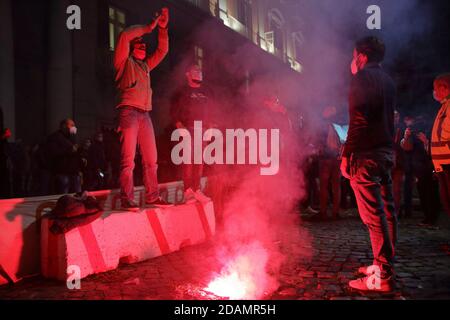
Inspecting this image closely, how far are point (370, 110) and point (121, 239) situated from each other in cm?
266

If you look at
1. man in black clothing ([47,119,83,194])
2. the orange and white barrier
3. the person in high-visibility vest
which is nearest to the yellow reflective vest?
the person in high-visibility vest

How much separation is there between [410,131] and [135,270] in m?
5.31

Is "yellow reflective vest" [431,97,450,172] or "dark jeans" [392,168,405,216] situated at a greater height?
"yellow reflective vest" [431,97,450,172]

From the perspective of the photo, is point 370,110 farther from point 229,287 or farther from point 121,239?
point 121,239

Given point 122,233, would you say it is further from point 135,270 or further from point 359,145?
point 359,145

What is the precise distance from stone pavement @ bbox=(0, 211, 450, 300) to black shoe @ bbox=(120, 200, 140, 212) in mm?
584

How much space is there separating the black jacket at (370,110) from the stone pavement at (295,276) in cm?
118

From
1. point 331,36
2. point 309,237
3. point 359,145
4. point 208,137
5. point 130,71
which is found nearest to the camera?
point 359,145

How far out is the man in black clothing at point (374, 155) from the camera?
286 cm

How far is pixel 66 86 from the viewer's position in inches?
460

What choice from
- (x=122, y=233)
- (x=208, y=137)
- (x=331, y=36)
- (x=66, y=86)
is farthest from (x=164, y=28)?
(x=66, y=86)

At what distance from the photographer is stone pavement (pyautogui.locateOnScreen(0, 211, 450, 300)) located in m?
2.84

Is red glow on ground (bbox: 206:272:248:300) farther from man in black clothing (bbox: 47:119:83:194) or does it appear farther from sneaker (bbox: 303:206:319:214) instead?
man in black clothing (bbox: 47:119:83:194)
